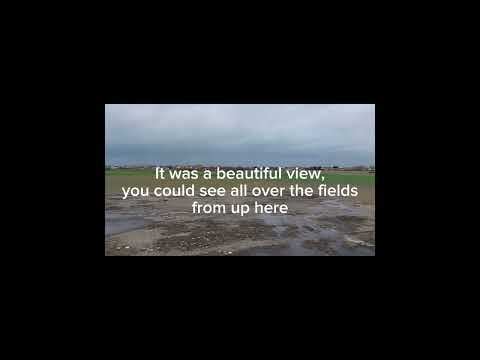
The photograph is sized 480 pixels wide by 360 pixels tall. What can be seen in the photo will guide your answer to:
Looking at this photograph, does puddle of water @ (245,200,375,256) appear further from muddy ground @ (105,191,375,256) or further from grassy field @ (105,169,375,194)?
grassy field @ (105,169,375,194)

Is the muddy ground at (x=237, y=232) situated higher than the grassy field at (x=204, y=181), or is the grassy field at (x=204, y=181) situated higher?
the grassy field at (x=204, y=181)

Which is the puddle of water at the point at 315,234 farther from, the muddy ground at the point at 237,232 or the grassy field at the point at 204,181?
the grassy field at the point at 204,181

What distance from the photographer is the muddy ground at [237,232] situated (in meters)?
2.74

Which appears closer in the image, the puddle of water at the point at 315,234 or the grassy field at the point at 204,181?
the grassy field at the point at 204,181

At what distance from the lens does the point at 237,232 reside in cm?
343

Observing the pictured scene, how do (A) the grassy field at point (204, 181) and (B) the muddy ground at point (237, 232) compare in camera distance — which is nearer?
(A) the grassy field at point (204, 181)

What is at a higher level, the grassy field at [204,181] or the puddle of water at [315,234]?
the grassy field at [204,181]

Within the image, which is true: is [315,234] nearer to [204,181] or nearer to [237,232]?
[237,232]

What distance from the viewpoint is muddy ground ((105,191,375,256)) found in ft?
8.98

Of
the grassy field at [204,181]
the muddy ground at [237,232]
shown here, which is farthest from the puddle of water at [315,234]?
the grassy field at [204,181]

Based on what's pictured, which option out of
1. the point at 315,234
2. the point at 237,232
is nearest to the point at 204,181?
the point at 237,232

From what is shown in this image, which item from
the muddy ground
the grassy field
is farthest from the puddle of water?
Answer: the grassy field
